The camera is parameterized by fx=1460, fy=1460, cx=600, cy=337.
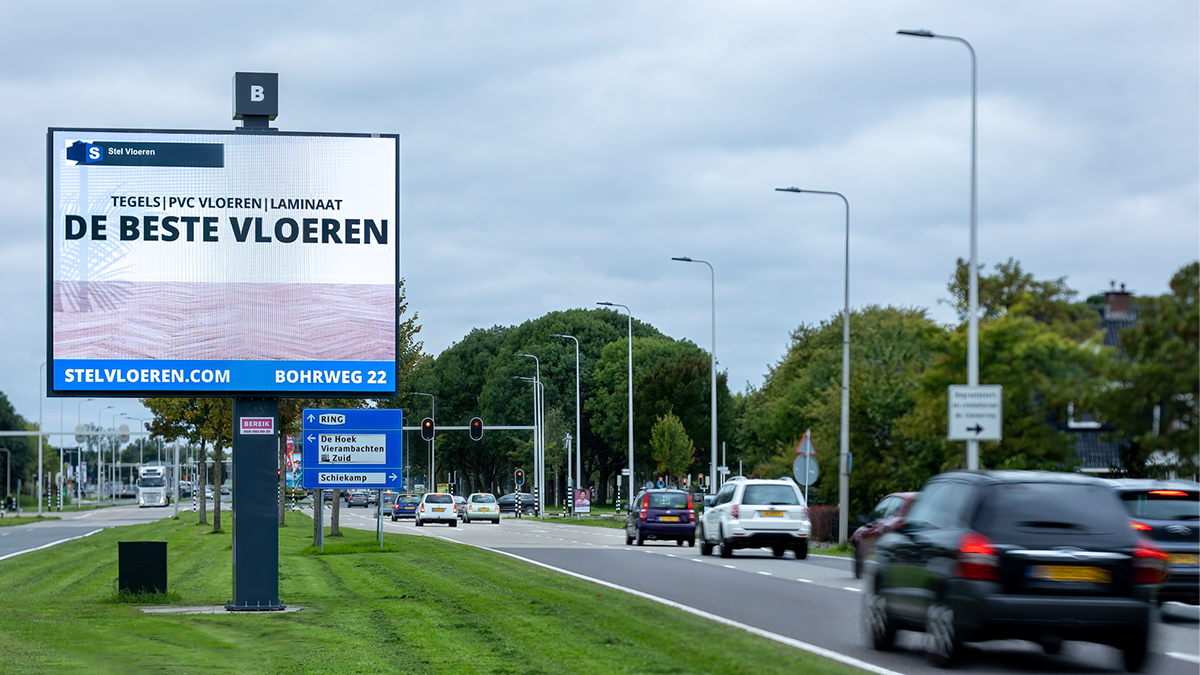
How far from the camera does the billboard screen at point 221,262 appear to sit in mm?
20172

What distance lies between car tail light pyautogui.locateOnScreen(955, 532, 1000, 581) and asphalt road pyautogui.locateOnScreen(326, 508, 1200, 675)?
97 centimetres

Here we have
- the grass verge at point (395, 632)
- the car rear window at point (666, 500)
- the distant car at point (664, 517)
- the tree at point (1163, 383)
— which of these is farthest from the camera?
the car rear window at point (666, 500)

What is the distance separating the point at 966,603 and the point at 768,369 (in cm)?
7716

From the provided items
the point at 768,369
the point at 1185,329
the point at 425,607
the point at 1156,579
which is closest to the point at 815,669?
the point at 1156,579

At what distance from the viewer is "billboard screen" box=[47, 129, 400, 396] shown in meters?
20.2

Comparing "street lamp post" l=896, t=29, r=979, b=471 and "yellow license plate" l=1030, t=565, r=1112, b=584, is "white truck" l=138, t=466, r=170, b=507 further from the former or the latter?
"yellow license plate" l=1030, t=565, r=1112, b=584

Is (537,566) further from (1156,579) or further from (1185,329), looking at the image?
(1156,579)

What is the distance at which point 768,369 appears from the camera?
88812 mm

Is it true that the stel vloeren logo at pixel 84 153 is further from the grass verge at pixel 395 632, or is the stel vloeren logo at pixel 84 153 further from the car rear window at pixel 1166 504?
the car rear window at pixel 1166 504

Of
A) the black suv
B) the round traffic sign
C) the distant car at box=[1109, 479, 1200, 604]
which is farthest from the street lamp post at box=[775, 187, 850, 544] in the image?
the black suv

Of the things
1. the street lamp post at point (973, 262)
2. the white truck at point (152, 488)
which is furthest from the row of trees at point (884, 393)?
the white truck at point (152, 488)

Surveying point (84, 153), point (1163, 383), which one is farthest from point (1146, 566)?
point (84, 153)

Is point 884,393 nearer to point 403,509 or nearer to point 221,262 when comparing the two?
point 221,262

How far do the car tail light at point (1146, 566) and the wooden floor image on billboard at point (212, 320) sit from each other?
11996 millimetres
